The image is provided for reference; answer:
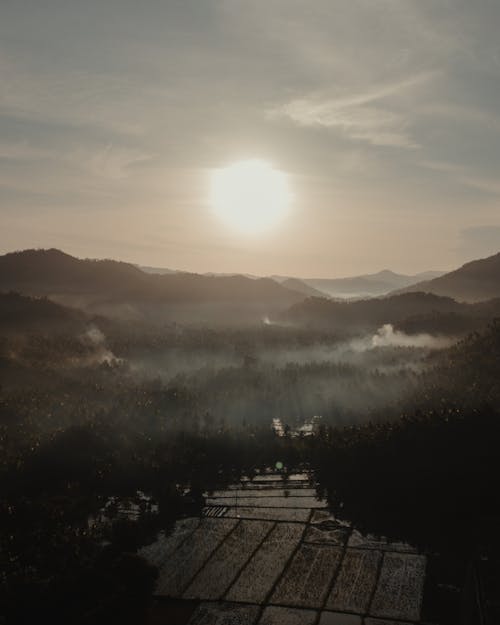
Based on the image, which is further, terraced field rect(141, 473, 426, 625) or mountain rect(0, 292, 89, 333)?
mountain rect(0, 292, 89, 333)

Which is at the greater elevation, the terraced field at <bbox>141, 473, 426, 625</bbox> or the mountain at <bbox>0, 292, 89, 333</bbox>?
the mountain at <bbox>0, 292, 89, 333</bbox>

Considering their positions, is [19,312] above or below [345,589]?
above

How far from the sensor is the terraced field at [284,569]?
22.1 metres

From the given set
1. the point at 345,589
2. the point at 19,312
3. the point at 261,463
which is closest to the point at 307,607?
the point at 345,589

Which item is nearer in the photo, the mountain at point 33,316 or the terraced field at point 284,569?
the terraced field at point 284,569

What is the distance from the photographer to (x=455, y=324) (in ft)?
464

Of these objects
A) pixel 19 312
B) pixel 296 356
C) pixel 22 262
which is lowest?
pixel 296 356

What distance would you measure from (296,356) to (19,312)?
6277cm

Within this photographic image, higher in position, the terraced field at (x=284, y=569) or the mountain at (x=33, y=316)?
the mountain at (x=33, y=316)

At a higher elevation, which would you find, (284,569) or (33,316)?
(33,316)

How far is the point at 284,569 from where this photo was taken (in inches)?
1008

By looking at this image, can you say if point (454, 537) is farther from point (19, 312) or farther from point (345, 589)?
point (19, 312)

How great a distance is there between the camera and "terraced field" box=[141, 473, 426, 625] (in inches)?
869

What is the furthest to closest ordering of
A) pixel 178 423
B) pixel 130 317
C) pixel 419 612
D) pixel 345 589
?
1. pixel 130 317
2. pixel 178 423
3. pixel 345 589
4. pixel 419 612
